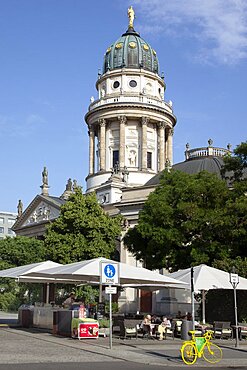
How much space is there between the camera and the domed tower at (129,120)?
243ft

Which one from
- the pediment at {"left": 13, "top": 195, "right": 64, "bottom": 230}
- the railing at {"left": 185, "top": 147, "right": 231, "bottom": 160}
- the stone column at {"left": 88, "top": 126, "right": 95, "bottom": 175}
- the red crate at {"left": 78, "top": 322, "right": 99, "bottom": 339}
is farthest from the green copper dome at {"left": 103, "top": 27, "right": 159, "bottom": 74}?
the red crate at {"left": 78, "top": 322, "right": 99, "bottom": 339}

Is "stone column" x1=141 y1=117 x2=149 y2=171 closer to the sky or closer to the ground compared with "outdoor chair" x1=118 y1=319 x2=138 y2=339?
closer to the sky

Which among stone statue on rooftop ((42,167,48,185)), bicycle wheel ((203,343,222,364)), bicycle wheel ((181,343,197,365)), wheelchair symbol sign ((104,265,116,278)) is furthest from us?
stone statue on rooftop ((42,167,48,185))

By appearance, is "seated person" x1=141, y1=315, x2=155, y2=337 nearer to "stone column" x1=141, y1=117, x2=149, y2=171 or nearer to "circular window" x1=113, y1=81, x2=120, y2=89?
"stone column" x1=141, y1=117, x2=149, y2=171

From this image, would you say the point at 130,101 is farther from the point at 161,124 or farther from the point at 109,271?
the point at 109,271

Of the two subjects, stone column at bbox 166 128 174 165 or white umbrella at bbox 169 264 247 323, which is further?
stone column at bbox 166 128 174 165

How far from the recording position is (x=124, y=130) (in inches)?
2931

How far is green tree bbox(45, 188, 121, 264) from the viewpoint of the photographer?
1964 inches

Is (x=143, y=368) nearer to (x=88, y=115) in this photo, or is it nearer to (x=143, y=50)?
(x=88, y=115)

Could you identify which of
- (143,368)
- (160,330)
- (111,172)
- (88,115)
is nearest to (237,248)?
(160,330)

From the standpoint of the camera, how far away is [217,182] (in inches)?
1394

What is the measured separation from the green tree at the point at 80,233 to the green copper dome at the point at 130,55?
3172cm

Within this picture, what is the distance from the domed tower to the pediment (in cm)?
491

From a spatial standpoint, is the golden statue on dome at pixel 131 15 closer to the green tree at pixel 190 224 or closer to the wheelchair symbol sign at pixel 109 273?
the green tree at pixel 190 224
